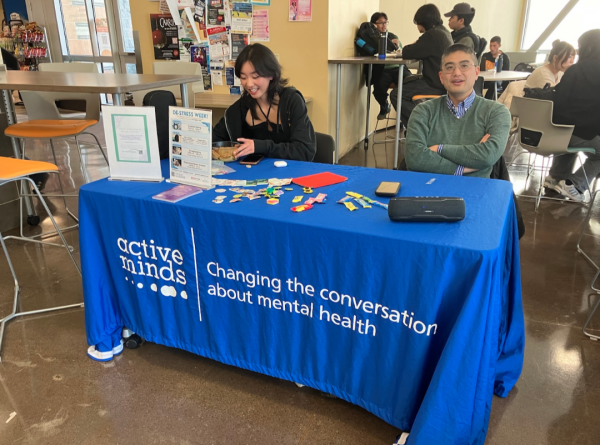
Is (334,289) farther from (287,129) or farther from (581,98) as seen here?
(581,98)

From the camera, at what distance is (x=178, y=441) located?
4.68ft

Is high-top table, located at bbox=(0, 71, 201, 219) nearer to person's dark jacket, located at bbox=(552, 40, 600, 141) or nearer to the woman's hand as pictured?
the woman's hand

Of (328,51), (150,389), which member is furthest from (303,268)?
(328,51)

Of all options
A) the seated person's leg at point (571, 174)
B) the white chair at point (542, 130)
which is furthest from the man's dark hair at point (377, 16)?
the seated person's leg at point (571, 174)

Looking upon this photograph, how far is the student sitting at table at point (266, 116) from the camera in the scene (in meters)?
1.99

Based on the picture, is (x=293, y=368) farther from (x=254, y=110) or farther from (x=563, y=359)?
→ (x=254, y=110)

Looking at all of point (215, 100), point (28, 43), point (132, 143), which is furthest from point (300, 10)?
point (28, 43)

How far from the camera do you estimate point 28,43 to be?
7.73 meters

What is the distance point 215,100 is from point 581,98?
9.02ft

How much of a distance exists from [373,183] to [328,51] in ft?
8.95

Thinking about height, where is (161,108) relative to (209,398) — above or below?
above

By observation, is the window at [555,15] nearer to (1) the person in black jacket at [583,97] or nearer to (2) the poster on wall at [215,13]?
(1) the person in black jacket at [583,97]

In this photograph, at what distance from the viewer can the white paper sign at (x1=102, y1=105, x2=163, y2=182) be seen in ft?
5.32

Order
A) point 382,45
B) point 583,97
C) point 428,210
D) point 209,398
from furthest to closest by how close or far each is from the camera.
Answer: point 382,45
point 583,97
point 209,398
point 428,210
